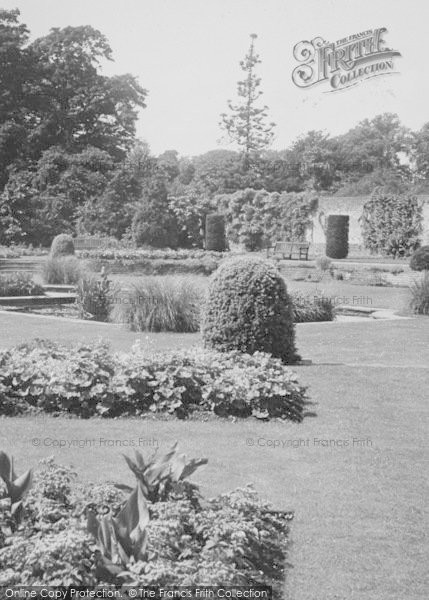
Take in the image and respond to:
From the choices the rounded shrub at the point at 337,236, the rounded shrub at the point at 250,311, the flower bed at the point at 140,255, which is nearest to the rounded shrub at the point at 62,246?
the flower bed at the point at 140,255

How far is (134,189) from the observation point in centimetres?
4053

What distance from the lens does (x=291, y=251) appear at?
1174 inches

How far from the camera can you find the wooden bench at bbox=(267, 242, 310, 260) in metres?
29.5

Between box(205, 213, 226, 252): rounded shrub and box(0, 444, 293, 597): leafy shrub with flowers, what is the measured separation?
2997 cm

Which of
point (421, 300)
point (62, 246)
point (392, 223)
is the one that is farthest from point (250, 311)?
point (392, 223)

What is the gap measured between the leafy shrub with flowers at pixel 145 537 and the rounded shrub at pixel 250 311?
370 cm

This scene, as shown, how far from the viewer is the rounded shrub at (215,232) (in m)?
33.8

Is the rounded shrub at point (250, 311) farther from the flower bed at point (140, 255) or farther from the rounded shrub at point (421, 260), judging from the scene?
the flower bed at point (140, 255)

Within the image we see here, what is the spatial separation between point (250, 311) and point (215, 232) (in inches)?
1036

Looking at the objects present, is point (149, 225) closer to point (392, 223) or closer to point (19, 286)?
point (392, 223)

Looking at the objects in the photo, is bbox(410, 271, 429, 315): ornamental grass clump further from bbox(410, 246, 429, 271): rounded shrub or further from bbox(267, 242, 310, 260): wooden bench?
bbox(267, 242, 310, 260): wooden bench

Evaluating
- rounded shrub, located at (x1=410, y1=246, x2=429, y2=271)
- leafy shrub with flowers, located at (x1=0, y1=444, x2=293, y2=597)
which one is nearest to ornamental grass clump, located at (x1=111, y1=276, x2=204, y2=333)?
leafy shrub with flowers, located at (x1=0, y1=444, x2=293, y2=597)

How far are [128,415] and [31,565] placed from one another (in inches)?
124

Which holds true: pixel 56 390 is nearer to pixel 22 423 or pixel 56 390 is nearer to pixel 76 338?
pixel 22 423
